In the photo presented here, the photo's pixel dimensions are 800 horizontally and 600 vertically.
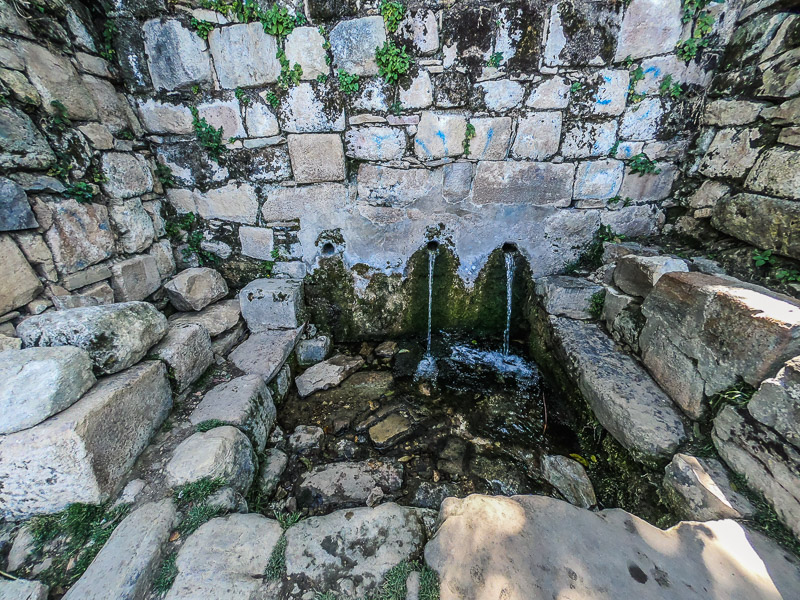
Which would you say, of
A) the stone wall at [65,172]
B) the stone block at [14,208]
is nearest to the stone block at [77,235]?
the stone wall at [65,172]

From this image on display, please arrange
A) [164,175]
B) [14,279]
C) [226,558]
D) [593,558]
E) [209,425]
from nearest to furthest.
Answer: [593,558] < [226,558] < [14,279] < [209,425] < [164,175]

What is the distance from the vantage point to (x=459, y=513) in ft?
4.52

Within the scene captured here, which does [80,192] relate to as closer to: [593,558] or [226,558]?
[226,558]

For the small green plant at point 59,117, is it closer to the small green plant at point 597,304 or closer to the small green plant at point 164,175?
the small green plant at point 164,175

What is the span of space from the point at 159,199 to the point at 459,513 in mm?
3274

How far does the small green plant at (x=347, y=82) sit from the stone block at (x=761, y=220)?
9.28 ft

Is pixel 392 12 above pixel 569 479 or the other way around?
above

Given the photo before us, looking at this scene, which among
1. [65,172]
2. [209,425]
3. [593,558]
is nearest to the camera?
[593,558]

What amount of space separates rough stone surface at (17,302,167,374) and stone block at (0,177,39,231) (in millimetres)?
532

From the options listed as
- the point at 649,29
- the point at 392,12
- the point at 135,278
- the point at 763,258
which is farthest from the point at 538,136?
the point at 135,278

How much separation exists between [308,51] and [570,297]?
9.29ft

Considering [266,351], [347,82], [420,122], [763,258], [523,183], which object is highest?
[347,82]

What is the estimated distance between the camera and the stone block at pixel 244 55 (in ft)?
7.73

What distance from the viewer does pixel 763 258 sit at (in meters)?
1.96
